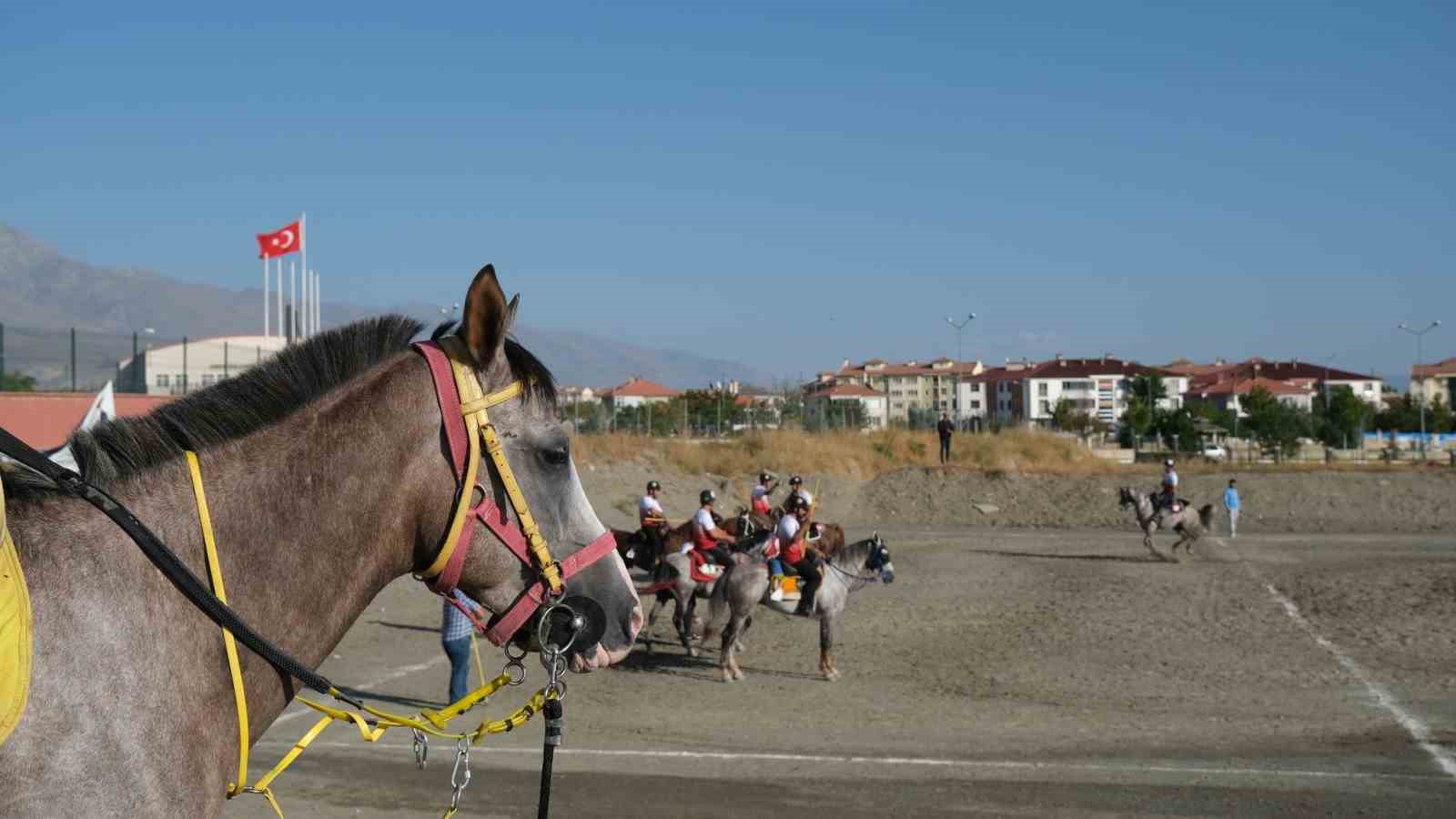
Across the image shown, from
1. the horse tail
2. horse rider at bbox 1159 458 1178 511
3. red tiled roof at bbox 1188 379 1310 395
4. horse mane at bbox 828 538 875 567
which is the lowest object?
the horse tail

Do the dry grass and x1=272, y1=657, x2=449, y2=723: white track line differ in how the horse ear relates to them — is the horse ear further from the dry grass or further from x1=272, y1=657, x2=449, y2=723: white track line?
the dry grass

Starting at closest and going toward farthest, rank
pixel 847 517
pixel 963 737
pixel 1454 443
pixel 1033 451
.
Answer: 1. pixel 963 737
2. pixel 847 517
3. pixel 1033 451
4. pixel 1454 443

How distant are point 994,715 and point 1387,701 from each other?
173 inches

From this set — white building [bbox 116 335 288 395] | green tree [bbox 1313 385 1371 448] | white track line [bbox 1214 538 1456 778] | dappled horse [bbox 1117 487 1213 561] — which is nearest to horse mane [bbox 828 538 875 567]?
white track line [bbox 1214 538 1456 778]

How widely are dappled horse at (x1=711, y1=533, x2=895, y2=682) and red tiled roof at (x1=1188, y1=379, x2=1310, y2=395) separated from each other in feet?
339

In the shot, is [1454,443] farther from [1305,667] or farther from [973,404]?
[973,404]

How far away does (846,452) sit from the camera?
4769 cm

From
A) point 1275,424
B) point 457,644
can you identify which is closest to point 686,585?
point 457,644

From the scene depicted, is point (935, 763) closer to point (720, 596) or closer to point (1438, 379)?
point (720, 596)

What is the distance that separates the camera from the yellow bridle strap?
2.58 metres

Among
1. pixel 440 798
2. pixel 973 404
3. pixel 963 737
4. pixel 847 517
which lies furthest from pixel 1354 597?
pixel 973 404

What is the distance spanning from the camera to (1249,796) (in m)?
9.51

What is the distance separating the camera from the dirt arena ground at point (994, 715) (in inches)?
376

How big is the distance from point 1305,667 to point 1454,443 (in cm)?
5907
